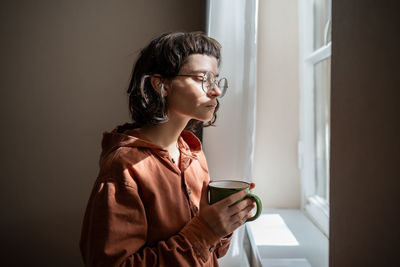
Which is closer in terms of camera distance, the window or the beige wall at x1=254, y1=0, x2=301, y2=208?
the window

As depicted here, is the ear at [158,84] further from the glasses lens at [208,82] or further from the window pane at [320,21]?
the window pane at [320,21]

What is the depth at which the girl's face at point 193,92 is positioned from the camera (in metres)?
0.76

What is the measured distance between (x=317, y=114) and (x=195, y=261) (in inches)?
43.0

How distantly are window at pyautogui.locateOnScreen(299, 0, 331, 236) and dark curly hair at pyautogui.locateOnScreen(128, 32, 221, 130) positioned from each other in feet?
2.55

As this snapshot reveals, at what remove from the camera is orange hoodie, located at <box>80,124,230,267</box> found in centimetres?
64

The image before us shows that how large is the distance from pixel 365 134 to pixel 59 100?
63.3 inches

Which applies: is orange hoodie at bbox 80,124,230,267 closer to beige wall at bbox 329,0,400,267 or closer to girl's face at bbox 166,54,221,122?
girl's face at bbox 166,54,221,122

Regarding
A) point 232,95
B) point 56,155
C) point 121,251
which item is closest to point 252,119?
point 232,95

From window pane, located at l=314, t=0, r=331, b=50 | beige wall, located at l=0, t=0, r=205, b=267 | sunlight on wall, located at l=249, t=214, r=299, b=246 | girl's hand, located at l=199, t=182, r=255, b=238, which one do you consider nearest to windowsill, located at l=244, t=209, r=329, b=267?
sunlight on wall, located at l=249, t=214, r=299, b=246

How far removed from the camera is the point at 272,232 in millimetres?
1267

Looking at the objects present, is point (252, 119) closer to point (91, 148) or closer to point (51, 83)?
point (91, 148)

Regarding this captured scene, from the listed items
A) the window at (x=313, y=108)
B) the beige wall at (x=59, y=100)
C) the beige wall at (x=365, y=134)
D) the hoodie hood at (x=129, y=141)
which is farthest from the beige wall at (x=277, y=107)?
the beige wall at (x=365, y=134)

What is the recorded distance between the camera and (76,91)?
1.62 meters

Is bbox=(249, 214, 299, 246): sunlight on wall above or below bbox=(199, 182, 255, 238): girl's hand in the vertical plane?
below
